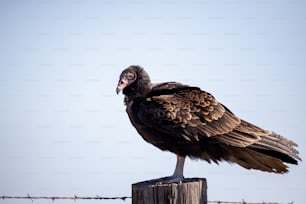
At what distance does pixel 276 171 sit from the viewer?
175 inches

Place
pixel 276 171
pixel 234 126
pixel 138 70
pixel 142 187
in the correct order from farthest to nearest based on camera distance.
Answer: pixel 138 70 → pixel 234 126 → pixel 276 171 → pixel 142 187

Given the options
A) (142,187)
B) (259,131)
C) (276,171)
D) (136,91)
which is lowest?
(142,187)

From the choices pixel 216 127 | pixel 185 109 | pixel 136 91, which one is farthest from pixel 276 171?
pixel 136 91

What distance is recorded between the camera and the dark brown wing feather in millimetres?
4473

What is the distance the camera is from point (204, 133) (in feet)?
15.3

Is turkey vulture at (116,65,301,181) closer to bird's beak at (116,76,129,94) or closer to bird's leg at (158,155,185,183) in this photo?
bird's leg at (158,155,185,183)

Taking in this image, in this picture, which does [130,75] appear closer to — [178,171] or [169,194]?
→ [178,171]

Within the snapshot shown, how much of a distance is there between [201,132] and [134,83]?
0.86 m

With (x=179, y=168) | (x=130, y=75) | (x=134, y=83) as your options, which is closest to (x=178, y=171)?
(x=179, y=168)

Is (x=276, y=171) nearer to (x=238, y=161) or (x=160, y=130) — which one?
(x=238, y=161)

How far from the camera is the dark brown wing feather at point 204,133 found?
14.7ft

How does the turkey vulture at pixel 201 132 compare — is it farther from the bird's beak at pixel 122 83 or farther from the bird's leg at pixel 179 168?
the bird's beak at pixel 122 83

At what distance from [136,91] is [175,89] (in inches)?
14.9

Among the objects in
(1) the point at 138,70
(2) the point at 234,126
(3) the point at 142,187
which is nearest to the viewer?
(3) the point at 142,187
